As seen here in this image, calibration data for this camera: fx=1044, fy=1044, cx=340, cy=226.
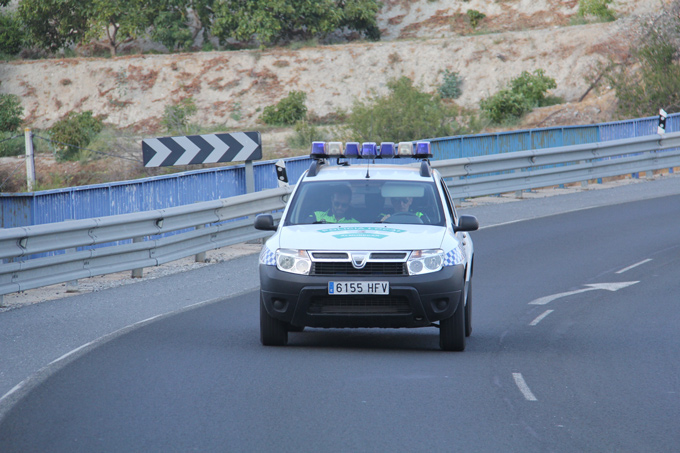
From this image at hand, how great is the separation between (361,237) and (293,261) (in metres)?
0.65

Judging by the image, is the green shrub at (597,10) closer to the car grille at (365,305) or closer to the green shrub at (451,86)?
the green shrub at (451,86)

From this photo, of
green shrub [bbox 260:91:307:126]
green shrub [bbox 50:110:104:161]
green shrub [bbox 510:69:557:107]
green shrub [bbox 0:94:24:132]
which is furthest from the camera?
green shrub [bbox 0:94:24:132]

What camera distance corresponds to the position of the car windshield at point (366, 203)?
33.2ft

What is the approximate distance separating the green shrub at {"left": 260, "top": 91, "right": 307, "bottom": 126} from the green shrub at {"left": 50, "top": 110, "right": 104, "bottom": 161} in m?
8.89

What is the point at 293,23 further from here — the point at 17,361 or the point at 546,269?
the point at 17,361

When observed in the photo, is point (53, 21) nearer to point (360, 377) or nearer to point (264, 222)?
point (264, 222)

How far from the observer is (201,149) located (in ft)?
59.5

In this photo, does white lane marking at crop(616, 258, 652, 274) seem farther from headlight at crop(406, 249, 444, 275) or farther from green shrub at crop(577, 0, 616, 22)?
green shrub at crop(577, 0, 616, 22)

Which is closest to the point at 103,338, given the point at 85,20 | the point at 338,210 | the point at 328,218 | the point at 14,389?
the point at 14,389

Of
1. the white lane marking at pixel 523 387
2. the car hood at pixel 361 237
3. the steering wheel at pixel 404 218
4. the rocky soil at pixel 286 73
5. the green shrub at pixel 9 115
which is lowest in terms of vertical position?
the white lane marking at pixel 523 387

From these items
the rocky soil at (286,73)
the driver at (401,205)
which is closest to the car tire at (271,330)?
the driver at (401,205)

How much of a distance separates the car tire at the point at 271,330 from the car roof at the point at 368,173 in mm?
1695

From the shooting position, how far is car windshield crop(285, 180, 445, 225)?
33.2 feet

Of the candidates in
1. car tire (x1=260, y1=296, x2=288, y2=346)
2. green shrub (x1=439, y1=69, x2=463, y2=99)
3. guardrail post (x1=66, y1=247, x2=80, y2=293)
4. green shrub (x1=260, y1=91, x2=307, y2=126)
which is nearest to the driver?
car tire (x1=260, y1=296, x2=288, y2=346)
